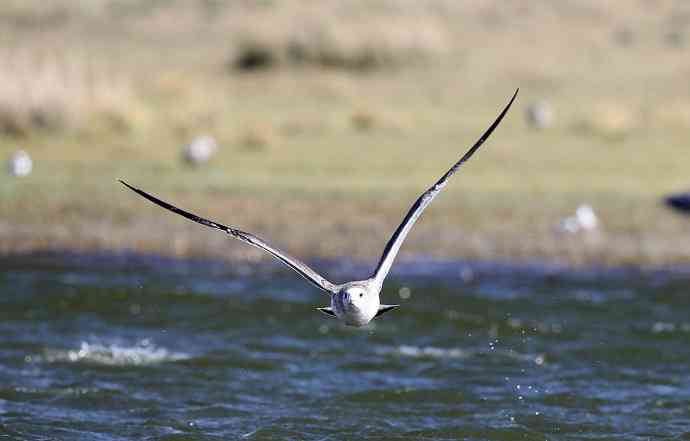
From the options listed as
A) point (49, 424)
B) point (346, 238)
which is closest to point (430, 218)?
point (346, 238)

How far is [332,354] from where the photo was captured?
45.5 ft

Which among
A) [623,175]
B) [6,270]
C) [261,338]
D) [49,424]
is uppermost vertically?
[623,175]

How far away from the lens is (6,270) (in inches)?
656

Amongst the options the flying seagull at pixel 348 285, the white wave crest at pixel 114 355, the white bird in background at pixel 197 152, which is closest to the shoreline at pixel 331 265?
the white wave crest at pixel 114 355

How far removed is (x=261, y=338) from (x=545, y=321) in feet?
9.74

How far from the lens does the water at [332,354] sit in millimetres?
11531

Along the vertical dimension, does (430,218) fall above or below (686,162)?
below

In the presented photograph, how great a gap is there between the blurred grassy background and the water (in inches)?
47.3

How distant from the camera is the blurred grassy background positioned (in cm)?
1830

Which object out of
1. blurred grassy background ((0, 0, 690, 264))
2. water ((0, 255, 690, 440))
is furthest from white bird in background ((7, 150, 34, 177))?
water ((0, 255, 690, 440))

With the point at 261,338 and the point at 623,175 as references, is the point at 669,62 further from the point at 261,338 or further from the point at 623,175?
the point at 261,338

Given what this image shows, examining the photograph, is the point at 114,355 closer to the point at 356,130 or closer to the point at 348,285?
the point at 348,285

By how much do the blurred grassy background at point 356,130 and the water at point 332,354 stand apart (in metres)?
1.20

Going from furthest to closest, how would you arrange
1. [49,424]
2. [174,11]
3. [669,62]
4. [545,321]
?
[174,11] → [669,62] → [545,321] → [49,424]
